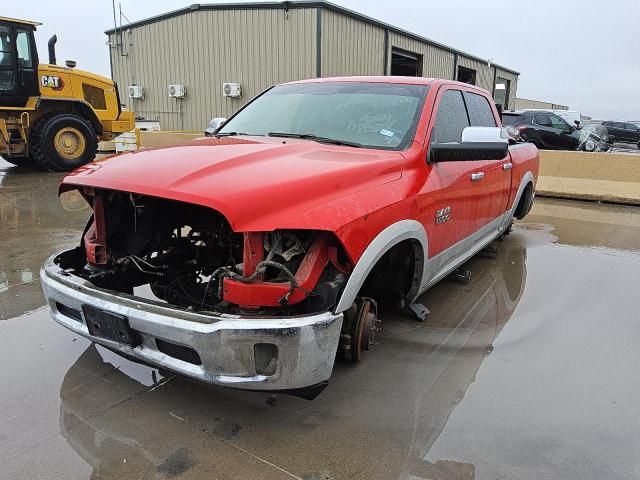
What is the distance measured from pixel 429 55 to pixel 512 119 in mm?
6691

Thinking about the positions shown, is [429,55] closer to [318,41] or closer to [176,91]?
[318,41]

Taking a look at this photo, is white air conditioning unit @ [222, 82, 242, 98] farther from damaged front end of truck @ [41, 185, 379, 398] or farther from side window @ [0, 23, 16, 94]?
damaged front end of truck @ [41, 185, 379, 398]

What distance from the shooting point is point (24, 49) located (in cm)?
985

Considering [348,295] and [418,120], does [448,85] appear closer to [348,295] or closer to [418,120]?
[418,120]

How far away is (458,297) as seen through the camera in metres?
4.22

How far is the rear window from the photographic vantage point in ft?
53.0

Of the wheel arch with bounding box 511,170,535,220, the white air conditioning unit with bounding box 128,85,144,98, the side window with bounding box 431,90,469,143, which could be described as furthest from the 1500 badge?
the white air conditioning unit with bounding box 128,85,144,98

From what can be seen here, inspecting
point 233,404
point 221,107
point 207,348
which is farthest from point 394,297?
point 221,107

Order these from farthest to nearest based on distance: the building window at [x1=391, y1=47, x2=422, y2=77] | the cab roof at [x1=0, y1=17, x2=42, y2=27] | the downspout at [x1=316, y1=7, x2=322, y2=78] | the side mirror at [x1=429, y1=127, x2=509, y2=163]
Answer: the building window at [x1=391, y1=47, x2=422, y2=77] < the downspout at [x1=316, y1=7, x2=322, y2=78] < the cab roof at [x1=0, y1=17, x2=42, y2=27] < the side mirror at [x1=429, y1=127, x2=509, y2=163]

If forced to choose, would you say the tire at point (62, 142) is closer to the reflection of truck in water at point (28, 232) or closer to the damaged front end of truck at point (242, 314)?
the reflection of truck in water at point (28, 232)

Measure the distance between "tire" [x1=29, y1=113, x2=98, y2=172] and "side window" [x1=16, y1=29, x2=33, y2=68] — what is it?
1083mm

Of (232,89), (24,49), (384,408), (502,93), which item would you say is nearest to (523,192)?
(384,408)

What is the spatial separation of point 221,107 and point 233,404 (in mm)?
15878

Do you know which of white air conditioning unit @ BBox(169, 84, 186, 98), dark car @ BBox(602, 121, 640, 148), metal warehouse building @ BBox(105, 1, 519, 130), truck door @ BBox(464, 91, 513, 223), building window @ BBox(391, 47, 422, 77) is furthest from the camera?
dark car @ BBox(602, 121, 640, 148)
